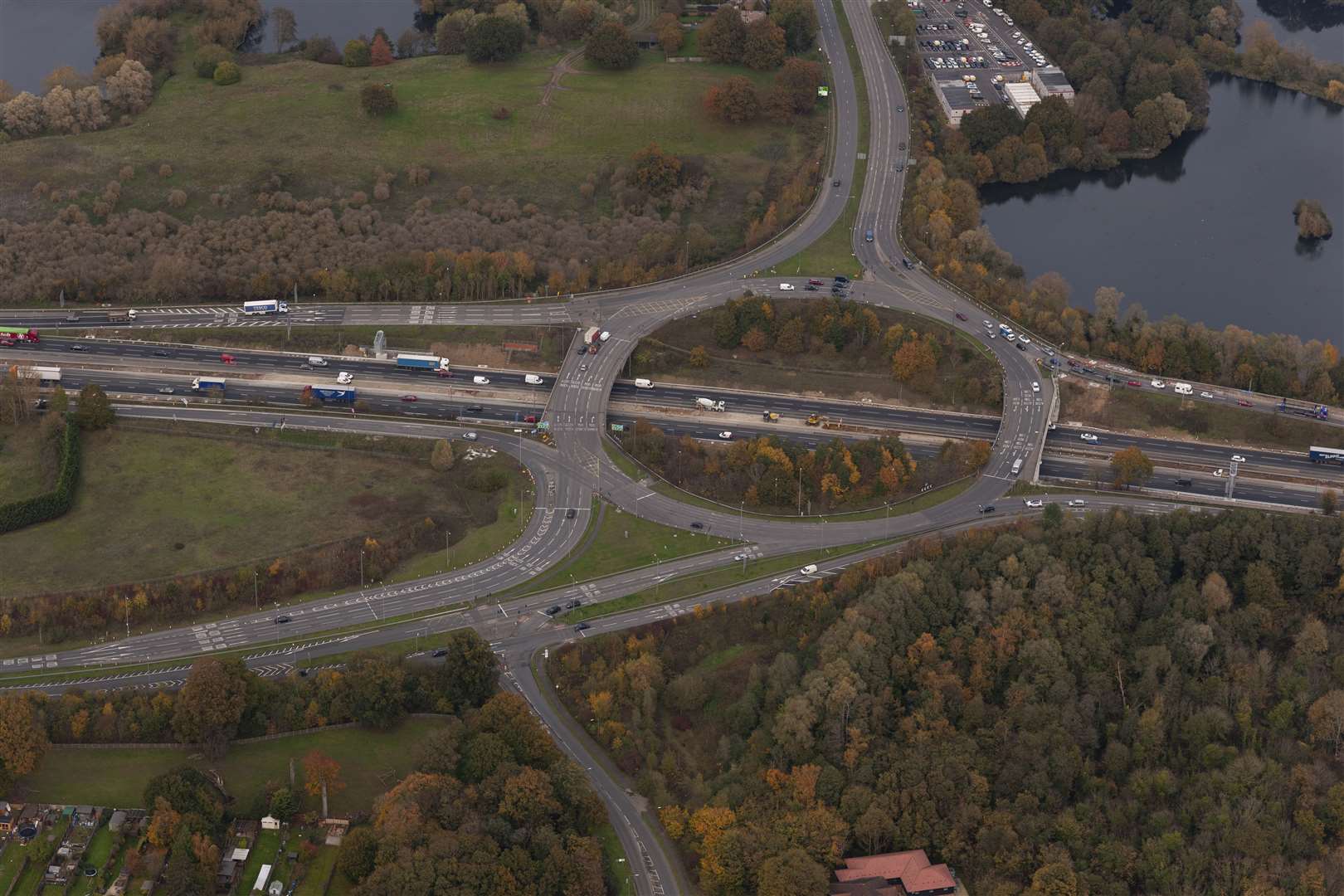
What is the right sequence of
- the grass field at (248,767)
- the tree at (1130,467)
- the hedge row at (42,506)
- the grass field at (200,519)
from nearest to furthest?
1. the grass field at (248,767)
2. the grass field at (200,519)
3. the hedge row at (42,506)
4. the tree at (1130,467)

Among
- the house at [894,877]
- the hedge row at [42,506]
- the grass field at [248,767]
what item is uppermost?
the hedge row at [42,506]

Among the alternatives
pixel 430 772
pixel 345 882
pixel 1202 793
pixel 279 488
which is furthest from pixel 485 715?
pixel 1202 793

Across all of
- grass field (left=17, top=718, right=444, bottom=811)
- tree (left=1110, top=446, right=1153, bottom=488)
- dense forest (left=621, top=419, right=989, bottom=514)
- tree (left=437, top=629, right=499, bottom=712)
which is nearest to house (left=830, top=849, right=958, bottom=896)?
tree (left=437, top=629, right=499, bottom=712)

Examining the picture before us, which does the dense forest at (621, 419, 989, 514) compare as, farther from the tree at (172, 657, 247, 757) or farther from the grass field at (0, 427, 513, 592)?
the tree at (172, 657, 247, 757)

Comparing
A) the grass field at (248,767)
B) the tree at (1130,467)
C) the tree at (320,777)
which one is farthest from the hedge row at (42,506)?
the tree at (1130,467)

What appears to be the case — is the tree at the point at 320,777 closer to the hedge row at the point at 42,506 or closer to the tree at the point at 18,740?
the tree at the point at 18,740

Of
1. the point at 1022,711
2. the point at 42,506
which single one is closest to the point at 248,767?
the point at 42,506

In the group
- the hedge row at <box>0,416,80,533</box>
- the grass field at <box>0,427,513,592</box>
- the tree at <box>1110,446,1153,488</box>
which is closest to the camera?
the grass field at <box>0,427,513,592</box>
